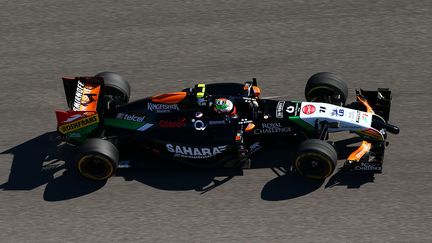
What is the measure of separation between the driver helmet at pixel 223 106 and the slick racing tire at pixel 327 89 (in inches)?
77.5

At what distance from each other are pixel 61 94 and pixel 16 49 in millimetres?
2232

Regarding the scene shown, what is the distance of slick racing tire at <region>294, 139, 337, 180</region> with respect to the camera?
539 inches

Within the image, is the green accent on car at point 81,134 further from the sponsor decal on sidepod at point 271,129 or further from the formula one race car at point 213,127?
the sponsor decal on sidepod at point 271,129

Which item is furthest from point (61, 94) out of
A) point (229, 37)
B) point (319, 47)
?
point (319, 47)

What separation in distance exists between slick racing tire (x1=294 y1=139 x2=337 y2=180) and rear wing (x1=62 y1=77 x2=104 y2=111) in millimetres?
4092

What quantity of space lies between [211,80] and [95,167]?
13.1ft

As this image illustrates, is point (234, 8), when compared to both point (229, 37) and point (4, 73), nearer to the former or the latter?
point (229, 37)

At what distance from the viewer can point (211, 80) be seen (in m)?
17.3

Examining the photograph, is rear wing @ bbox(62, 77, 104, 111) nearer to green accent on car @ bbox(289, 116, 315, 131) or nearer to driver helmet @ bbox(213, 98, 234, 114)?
driver helmet @ bbox(213, 98, 234, 114)

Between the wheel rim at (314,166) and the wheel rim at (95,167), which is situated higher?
the wheel rim at (314,166)

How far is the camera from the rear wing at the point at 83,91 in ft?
49.8

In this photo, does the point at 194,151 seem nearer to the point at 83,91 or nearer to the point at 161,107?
the point at 161,107

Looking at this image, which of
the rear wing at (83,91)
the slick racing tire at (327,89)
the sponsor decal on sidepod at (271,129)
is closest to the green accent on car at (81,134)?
the rear wing at (83,91)

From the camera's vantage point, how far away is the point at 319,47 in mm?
18094
